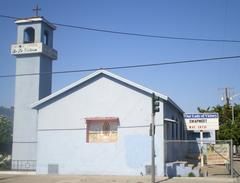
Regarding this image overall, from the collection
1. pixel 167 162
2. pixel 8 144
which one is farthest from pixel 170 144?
pixel 8 144

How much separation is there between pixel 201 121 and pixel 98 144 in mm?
6135

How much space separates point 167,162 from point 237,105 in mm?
35573

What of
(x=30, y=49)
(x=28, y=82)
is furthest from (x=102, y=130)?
(x=30, y=49)

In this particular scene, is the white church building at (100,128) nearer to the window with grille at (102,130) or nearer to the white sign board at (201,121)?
the window with grille at (102,130)

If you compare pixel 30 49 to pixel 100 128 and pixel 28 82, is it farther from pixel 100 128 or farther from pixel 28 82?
pixel 100 128

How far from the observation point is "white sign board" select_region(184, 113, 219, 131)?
23375 millimetres

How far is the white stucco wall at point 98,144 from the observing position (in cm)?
2370

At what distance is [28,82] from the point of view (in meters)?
30.6

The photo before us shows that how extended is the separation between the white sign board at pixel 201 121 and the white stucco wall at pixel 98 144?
1.62m

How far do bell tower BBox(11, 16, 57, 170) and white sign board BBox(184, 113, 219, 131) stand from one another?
1150 centimetres

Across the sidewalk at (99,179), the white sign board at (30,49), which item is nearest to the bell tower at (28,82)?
the white sign board at (30,49)

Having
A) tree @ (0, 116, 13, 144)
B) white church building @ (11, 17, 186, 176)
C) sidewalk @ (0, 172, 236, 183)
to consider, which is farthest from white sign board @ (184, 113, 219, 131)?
tree @ (0, 116, 13, 144)

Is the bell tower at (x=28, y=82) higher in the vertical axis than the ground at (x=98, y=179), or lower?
higher

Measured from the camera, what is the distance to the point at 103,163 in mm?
24297
